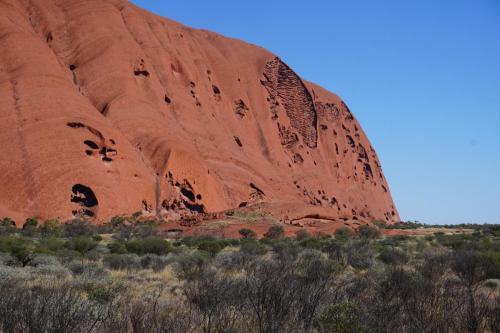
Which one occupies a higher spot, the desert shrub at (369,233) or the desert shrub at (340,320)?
the desert shrub at (369,233)

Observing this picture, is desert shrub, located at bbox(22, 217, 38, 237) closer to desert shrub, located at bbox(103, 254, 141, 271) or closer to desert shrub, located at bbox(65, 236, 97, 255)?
desert shrub, located at bbox(65, 236, 97, 255)

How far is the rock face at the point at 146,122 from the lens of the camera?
4459 centimetres

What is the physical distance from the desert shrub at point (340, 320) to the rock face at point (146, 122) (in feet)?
127

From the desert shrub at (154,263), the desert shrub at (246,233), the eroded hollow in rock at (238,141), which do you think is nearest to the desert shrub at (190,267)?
the desert shrub at (154,263)

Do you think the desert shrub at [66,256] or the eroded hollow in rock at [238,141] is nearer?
the desert shrub at [66,256]

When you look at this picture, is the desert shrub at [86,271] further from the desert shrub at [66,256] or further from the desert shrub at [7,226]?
the desert shrub at [7,226]

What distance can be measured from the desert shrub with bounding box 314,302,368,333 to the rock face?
1529 inches

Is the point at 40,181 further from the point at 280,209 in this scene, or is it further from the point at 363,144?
the point at 363,144

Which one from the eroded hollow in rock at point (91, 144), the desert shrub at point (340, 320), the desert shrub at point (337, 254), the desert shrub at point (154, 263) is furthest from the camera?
the eroded hollow in rock at point (91, 144)

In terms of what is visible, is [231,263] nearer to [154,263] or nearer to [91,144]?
[154,263]

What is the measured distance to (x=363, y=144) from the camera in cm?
10869

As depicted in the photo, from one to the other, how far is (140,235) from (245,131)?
43717 millimetres

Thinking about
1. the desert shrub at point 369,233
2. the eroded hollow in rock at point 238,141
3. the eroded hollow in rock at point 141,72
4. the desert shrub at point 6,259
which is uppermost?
the eroded hollow in rock at point 141,72

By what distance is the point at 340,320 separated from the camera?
572cm
